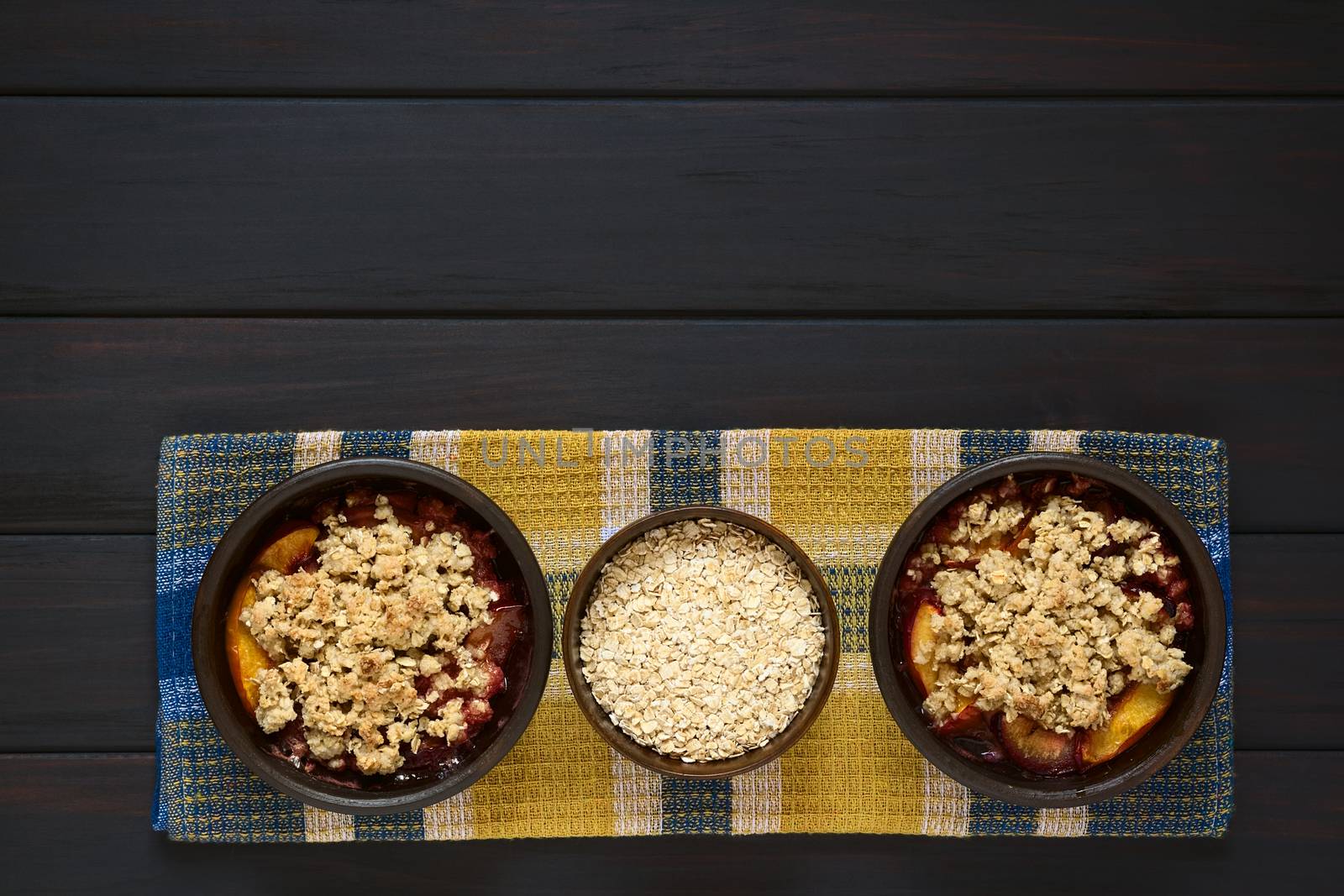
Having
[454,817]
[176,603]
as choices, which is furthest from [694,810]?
[176,603]

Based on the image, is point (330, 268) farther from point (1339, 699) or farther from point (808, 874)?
point (1339, 699)

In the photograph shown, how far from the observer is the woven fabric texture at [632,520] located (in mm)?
1391

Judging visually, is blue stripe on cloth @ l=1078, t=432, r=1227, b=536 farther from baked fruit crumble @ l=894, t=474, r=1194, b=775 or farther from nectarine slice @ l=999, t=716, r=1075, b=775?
nectarine slice @ l=999, t=716, r=1075, b=775

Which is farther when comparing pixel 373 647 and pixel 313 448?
pixel 313 448

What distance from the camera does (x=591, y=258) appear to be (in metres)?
1.47

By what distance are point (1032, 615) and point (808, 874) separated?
550 mm

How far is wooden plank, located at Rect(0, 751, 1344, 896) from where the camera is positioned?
4.75 feet

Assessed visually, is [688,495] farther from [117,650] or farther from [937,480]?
[117,650]

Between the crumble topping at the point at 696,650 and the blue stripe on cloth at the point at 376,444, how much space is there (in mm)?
356

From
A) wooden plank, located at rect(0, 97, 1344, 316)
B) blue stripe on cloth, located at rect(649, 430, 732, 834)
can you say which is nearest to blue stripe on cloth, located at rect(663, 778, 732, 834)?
blue stripe on cloth, located at rect(649, 430, 732, 834)

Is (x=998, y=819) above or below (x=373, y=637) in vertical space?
below

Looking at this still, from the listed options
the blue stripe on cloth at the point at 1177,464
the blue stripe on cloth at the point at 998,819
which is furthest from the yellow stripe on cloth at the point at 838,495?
the blue stripe on cloth at the point at 998,819

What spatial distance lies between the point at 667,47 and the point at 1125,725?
1113 mm

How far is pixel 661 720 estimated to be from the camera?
4.08 ft
